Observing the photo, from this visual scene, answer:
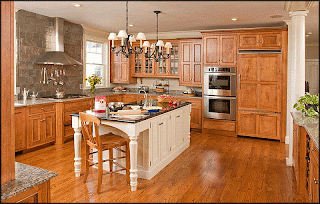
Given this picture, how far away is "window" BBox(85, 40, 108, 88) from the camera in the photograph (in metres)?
6.37

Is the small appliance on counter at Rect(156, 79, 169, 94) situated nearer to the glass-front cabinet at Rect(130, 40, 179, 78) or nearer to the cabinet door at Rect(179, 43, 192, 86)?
the glass-front cabinet at Rect(130, 40, 179, 78)

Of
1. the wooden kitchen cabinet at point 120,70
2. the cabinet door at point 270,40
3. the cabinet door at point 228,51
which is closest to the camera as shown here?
the cabinet door at point 270,40

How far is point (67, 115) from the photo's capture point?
16.1 ft

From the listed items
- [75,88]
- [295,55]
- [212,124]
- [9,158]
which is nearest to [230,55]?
[212,124]

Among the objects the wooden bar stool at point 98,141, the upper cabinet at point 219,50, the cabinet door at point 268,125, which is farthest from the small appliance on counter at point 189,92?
the wooden bar stool at point 98,141

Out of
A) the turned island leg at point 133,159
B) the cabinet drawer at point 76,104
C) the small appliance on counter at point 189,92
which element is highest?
the small appliance on counter at point 189,92

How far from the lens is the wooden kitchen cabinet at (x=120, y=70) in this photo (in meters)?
6.91

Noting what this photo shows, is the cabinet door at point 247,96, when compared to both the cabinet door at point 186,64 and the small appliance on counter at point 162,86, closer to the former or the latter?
the cabinet door at point 186,64

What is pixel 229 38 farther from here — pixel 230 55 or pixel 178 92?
pixel 178 92

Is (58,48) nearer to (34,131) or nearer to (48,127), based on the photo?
(48,127)

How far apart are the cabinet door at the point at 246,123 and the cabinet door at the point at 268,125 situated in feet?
0.31

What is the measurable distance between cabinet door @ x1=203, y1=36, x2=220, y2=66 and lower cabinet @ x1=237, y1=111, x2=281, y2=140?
3.87 feet

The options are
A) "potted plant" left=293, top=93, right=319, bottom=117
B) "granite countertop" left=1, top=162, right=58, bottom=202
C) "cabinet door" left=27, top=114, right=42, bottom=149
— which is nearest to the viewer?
"granite countertop" left=1, top=162, right=58, bottom=202

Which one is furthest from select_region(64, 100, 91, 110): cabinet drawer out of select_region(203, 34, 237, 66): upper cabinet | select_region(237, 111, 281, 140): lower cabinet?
select_region(237, 111, 281, 140): lower cabinet
